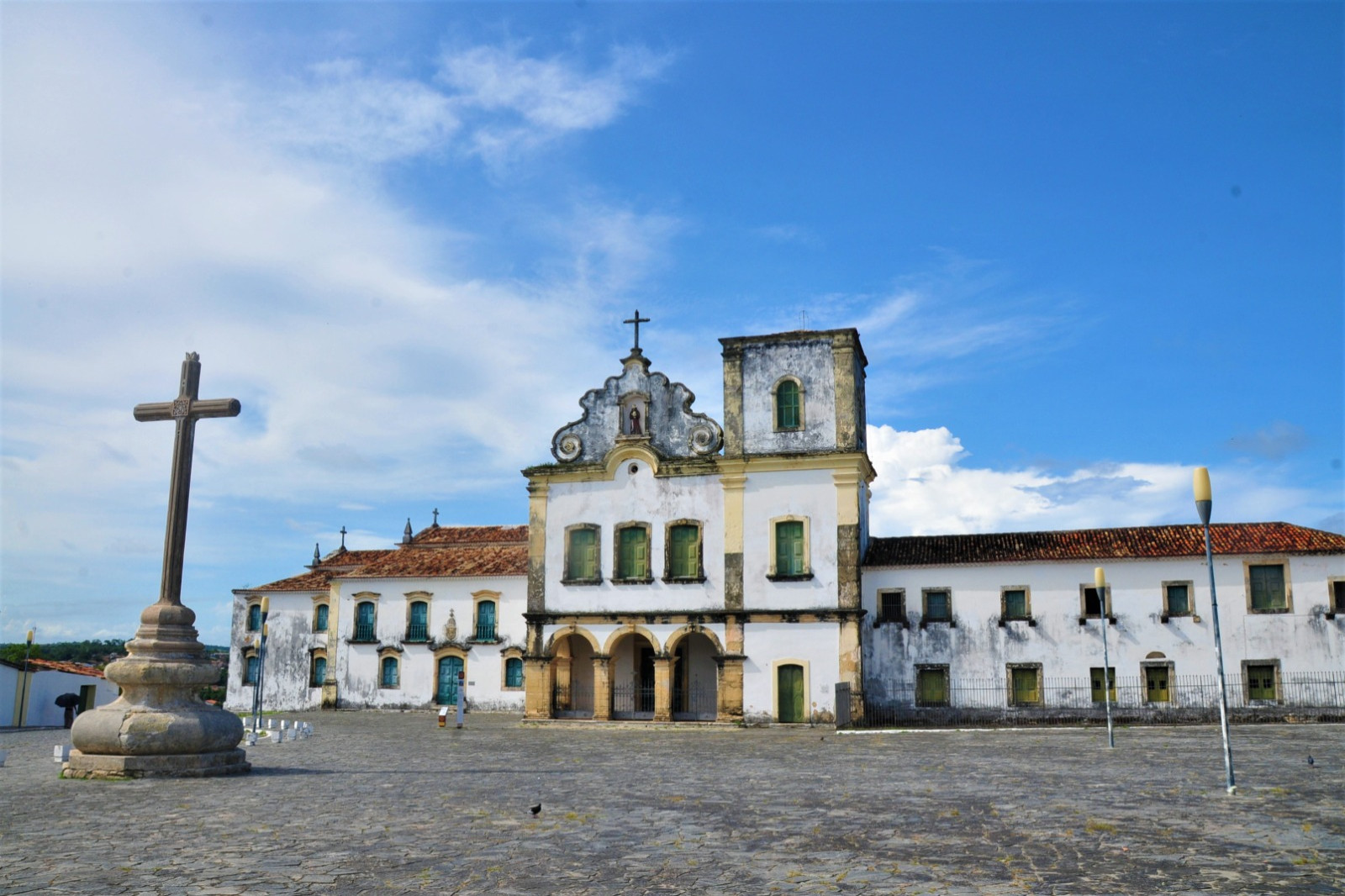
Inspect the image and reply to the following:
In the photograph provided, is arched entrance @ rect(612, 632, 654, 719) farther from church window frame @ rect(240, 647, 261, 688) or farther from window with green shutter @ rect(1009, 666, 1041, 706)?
church window frame @ rect(240, 647, 261, 688)

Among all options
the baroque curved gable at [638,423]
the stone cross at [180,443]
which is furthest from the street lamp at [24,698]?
the stone cross at [180,443]

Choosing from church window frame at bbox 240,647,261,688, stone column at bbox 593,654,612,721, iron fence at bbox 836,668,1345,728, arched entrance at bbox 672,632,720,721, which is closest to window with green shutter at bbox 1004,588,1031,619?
iron fence at bbox 836,668,1345,728

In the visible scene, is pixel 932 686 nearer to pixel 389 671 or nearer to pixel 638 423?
pixel 638 423

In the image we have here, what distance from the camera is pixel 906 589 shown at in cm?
3078

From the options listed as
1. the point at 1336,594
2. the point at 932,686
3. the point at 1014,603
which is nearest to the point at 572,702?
the point at 932,686

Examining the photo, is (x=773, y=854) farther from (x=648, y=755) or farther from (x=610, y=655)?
(x=610, y=655)

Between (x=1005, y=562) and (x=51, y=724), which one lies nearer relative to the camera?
(x=1005, y=562)

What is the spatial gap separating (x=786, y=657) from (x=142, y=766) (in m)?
19.2

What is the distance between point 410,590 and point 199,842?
3147cm

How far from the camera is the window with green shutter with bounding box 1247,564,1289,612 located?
2873 cm

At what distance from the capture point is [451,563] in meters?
41.0

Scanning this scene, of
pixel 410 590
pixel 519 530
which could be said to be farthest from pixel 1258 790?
pixel 519 530

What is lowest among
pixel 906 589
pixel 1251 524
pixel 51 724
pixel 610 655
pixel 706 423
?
pixel 51 724

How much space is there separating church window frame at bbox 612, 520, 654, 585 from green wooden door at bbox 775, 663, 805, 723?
473cm
